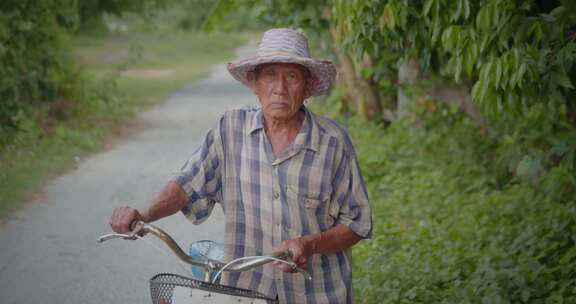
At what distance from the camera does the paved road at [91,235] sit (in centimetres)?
628

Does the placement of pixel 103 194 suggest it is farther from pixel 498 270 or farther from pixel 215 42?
pixel 215 42

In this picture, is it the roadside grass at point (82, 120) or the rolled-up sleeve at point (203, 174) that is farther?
the roadside grass at point (82, 120)

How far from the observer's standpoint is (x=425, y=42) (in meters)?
5.63

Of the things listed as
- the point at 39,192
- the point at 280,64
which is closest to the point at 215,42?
the point at 39,192

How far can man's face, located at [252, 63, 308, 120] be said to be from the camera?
3295mm

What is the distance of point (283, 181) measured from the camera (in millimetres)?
3270

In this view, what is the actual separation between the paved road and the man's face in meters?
3.13

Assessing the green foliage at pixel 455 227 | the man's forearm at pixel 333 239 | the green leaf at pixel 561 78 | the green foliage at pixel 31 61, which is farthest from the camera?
the green foliage at pixel 31 61

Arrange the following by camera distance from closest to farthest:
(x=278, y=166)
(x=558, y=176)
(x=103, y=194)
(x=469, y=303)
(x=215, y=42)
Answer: (x=278, y=166) → (x=469, y=303) → (x=558, y=176) → (x=103, y=194) → (x=215, y=42)

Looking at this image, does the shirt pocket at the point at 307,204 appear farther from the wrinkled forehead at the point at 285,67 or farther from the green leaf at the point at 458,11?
the green leaf at the point at 458,11

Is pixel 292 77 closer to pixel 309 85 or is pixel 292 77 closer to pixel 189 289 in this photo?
pixel 309 85

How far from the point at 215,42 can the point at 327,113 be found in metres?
27.3

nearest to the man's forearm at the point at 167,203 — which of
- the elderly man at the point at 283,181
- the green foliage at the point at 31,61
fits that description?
the elderly man at the point at 283,181

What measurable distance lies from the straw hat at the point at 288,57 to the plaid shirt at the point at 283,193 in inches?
6.6
